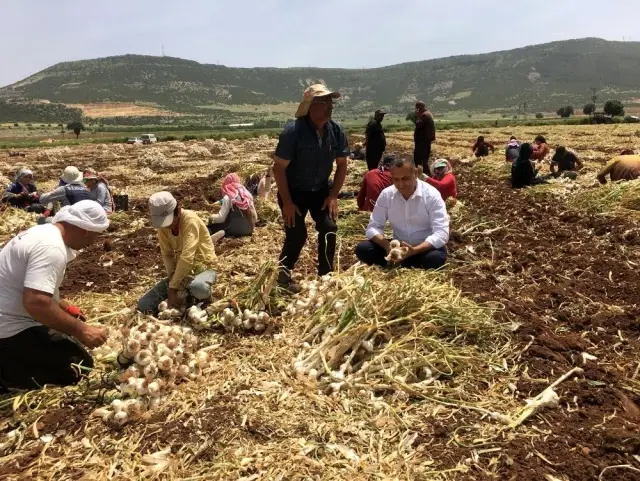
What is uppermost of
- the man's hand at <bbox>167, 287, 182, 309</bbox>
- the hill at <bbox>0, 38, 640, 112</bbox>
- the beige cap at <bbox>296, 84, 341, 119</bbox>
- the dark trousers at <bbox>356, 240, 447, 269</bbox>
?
the hill at <bbox>0, 38, 640, 112</bbox>

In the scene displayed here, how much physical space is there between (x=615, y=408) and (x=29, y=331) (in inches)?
137

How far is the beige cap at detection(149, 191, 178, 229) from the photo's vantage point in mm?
4219

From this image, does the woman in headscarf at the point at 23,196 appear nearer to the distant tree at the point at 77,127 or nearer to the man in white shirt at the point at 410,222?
the man in white shirt at the point at 410,222

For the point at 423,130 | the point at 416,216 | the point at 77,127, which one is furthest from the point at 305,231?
the point at 77,127

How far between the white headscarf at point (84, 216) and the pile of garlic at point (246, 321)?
1.29 metres

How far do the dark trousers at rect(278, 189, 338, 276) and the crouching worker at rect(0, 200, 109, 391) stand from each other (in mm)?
1894

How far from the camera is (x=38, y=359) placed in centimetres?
329

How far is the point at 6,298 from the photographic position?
311 centimetres

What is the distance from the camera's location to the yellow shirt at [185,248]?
437 cm

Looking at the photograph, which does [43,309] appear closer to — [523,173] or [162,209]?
[162,209]

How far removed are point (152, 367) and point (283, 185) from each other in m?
2.01

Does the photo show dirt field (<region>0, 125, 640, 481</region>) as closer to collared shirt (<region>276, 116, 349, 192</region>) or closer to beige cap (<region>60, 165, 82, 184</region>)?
collared shirt (<region>276, 116, 349, 192</region>)

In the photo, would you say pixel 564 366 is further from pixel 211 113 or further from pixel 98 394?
pixel 211 113

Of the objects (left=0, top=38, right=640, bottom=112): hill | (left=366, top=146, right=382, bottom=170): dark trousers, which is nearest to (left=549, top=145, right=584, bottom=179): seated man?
(left=366, top=146, right=382, bottom=170): dark trousers
